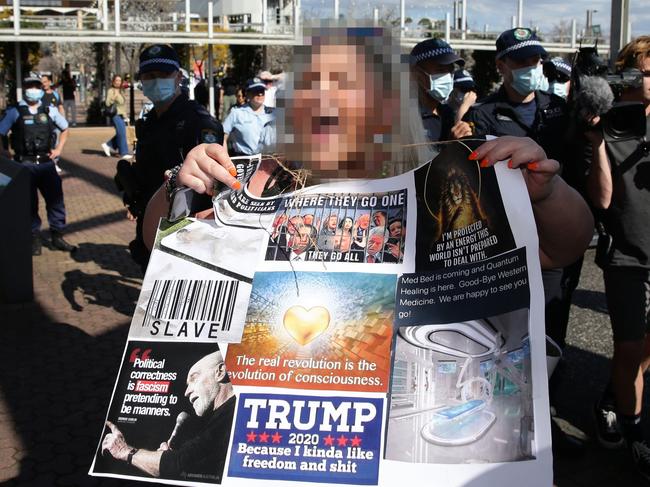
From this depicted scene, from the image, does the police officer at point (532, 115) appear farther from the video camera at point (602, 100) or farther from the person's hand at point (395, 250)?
the person's hand at point (395, 250)

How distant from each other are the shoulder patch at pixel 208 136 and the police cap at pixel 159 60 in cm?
103

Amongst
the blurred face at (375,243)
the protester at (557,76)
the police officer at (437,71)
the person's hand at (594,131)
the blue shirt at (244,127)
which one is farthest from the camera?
the blue shirt at (244,127)

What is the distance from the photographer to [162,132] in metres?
5.14

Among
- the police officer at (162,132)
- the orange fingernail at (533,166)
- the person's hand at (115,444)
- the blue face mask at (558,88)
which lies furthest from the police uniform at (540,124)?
the person's hand at (115,444)

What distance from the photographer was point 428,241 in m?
1.82

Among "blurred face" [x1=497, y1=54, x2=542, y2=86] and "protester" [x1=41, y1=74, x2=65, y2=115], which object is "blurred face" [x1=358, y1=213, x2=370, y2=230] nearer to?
"blurred face" [x1=497, y1=54, x2=542, y2=86]

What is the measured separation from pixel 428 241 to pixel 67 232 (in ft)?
33.2

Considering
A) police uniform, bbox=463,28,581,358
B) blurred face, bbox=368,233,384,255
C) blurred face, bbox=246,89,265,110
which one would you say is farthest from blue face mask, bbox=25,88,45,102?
blurred face, bbox=368,233,384,255

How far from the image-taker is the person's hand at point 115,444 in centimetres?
173

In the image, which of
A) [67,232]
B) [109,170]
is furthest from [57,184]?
[109,170]

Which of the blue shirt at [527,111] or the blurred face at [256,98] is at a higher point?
the blurred face at [256,98]

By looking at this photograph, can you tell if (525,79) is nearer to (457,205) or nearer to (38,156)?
(457,205)

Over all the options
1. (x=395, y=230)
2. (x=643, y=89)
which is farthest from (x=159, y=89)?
(x=395, y=230)

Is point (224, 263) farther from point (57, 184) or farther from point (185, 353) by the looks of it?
point (57, 184)
